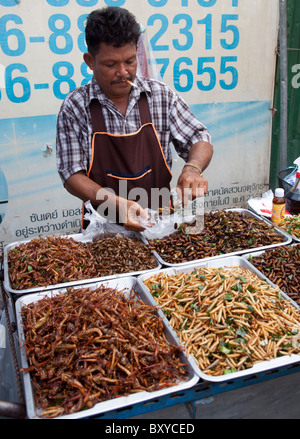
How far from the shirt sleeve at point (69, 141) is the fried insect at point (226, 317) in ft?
3.80

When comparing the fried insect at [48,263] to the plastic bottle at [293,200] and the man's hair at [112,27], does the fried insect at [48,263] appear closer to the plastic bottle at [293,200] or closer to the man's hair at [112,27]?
the man's hair at [112,27]

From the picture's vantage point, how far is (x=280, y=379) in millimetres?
1894

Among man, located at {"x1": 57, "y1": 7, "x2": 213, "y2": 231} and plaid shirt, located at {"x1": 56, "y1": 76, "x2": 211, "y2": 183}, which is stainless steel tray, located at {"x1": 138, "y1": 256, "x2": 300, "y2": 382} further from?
plaid shirt, located at {"x1": 56, "y1": 76, "x2": 211, "y2": 183}

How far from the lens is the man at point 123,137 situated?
2.70m

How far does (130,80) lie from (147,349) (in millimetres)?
1964

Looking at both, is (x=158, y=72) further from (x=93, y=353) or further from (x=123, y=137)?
(x=93, y=353)

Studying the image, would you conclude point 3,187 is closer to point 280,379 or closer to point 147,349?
point 147,349

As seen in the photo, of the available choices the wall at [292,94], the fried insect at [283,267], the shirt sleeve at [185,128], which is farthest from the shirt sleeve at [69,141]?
the wall at [292,94]

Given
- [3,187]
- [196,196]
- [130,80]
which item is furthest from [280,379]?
[3,187]

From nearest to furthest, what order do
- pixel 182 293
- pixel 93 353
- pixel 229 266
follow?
pixel 93 353
pixel 182 293
pixel 229 266

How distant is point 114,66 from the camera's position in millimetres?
2650

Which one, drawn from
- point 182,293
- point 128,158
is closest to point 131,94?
point 128,158

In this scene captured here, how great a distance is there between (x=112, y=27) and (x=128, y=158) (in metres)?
0.97

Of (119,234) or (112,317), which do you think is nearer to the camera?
(112,317)
